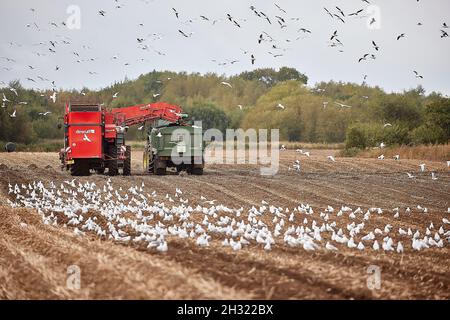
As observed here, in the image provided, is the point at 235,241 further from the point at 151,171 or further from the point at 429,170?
the point at 429,170

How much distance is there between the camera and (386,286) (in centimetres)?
887

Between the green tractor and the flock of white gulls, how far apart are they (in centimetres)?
857

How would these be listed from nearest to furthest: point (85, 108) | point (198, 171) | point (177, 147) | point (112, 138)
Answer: point (85, 108)
point (112, 138)
point (177, 147)
point (198, 171)

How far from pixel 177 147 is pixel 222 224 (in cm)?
1679

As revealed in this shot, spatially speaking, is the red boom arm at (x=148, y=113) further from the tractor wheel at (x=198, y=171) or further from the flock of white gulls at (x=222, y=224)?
the flock of white gulls at (x=222, y=224)

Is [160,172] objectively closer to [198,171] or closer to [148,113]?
[198,171]

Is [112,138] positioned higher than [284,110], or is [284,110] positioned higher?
[284,110]

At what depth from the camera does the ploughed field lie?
8.67 meters

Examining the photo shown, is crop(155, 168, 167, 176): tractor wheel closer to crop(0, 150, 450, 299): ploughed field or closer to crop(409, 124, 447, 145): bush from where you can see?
crop(0, 150, 450, 299): ploughed field

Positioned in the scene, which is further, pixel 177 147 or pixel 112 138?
pixel 177 147

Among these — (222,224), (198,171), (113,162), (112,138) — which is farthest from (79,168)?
(222,224)

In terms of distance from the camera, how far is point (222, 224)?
1456 centimetres
